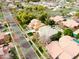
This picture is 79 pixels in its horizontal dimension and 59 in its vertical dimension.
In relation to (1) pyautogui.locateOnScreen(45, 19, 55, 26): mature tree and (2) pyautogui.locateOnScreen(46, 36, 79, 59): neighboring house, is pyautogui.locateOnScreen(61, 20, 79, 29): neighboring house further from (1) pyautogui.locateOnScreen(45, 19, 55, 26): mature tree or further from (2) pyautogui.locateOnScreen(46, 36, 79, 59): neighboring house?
(2) pyautogui.locateOnScreen(46, 36, 79, 59): neighboring house

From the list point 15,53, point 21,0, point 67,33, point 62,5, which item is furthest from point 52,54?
point 21,0

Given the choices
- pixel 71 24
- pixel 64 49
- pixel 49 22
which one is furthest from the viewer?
pixel 49 22

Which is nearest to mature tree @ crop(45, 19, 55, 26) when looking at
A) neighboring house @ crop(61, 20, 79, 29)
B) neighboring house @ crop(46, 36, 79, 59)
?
neighboring house @ crop(61, 20, 79, 29)

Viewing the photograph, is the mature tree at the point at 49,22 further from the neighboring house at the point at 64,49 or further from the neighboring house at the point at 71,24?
the neighboring house at the point at 64,49

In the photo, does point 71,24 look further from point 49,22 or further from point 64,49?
point 64,49

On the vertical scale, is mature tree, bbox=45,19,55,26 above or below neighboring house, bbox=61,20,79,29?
below

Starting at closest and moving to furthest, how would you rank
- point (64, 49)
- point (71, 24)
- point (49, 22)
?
point (64, 49), point (71, 24), point (49, 22)

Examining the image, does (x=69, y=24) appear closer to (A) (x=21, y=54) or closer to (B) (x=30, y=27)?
(B) (x=30, y=27)

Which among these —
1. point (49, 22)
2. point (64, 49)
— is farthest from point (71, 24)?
point (64, 49)
